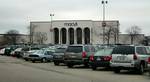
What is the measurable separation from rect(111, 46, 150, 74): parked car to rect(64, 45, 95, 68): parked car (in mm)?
5470

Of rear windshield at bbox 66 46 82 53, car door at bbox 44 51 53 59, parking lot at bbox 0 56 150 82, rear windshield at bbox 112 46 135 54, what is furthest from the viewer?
car door at bbox 44 51 53 59

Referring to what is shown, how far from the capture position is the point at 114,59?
885 inches

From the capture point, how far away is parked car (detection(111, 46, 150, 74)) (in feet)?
71.7

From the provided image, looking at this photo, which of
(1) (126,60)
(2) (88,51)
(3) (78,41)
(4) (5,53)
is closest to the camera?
(1) (126,60)

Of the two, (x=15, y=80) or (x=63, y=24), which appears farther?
(x=63, y=24)

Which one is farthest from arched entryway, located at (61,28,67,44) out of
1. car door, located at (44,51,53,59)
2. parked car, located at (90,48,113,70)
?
parked car, located at (90,48,113,70)

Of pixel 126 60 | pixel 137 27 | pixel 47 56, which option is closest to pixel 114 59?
pixel 126 60

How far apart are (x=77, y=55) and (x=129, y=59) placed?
22.5 feet

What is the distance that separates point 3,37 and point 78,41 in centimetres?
2987

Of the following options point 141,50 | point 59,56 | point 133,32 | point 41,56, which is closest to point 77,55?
point 59,56

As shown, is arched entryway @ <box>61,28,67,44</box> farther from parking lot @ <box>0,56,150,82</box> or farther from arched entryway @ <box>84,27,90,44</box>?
parking lot @ <box>0,56,150,82</box>

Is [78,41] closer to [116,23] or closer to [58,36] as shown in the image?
[58,36]

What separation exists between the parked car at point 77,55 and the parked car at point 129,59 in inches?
215

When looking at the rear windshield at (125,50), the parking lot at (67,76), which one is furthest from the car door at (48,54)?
the rear windshield at (125,50)
